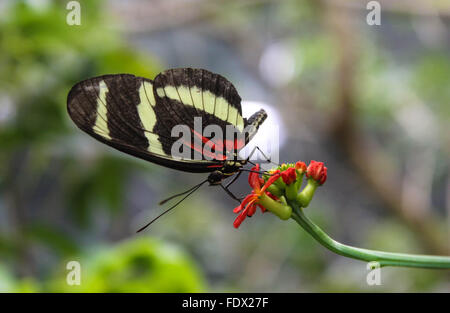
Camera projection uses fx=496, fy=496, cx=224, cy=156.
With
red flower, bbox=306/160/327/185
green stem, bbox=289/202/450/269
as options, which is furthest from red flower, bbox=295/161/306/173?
green stem, bbox=289/202/450/269

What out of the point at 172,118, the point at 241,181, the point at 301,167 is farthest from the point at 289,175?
the point at 241,181

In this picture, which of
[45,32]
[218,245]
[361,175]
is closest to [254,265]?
[218,245]

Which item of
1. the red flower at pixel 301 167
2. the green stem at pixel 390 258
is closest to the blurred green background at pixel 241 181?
the red flower at pixel 301 167

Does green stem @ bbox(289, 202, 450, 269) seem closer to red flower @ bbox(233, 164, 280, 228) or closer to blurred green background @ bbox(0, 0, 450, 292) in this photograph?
red flower @ bbox(233, 164, 280, 228)

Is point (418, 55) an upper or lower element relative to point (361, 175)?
upper

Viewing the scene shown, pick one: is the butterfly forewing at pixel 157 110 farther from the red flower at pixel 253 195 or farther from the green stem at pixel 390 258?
the green stem at pixel 390 258
